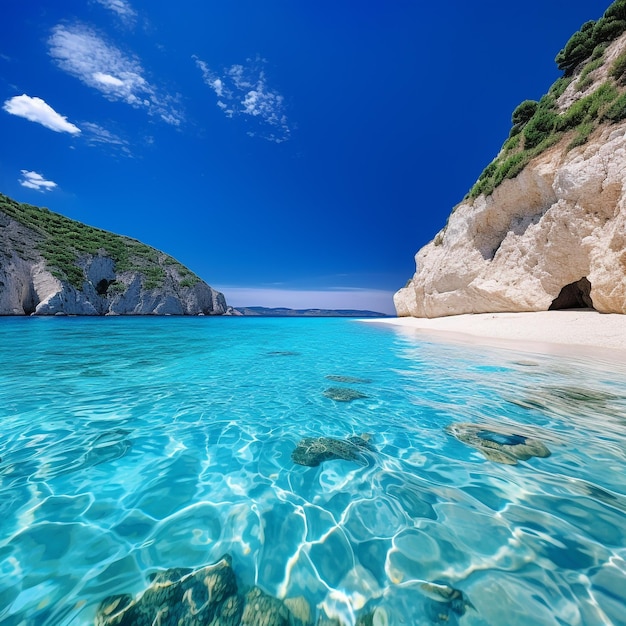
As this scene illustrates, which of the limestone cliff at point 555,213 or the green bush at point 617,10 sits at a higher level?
the green bush at point 617,10

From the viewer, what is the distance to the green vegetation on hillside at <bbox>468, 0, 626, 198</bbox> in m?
17.9

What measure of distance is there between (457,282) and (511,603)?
28191 mm

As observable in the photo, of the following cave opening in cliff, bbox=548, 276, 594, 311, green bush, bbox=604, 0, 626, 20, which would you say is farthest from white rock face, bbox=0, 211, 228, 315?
green bush, bbox=604, 0, 626, 20

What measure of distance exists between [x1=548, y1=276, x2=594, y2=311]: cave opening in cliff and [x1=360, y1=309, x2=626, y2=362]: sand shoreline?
9.99 feet

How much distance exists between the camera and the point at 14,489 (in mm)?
3109

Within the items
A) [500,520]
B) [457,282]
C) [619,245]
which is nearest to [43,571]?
[500,520]

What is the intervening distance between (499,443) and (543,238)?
69.9ft

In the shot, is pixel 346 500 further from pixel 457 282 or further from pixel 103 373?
pixel 457 282

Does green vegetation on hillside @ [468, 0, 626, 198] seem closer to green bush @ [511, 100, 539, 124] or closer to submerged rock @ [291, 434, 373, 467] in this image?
green bush @ [511, 100, 539, 124]

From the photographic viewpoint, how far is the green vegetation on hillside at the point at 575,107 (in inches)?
706

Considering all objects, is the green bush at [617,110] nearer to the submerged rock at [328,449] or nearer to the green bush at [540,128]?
the green bush at [540,128]

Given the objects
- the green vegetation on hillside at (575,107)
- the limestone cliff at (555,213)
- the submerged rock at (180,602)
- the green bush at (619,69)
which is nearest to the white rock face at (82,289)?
the limestone cliff at (555,213)

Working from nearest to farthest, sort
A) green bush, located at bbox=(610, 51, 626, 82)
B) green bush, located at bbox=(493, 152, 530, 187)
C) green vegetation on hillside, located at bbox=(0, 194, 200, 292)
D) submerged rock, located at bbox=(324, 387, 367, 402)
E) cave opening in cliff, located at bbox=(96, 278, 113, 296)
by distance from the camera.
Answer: submerged rock, located at bbox=(324, 387, 367, 402)
green bush, located at bbox=(610, 51, 626, 82)
green bush, located at bbox=(493, 152, 530, 187)
green vegetation on hillside, located at bbox=(0, 194, 200, 292)
cave opening in cliff, located at bbox=(96, 278, 113, 296)

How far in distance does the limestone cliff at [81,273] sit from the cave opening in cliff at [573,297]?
73452 mm
